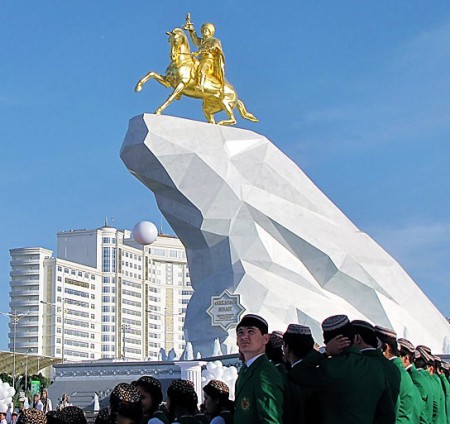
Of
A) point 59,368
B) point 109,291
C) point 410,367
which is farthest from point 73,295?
point 410,367

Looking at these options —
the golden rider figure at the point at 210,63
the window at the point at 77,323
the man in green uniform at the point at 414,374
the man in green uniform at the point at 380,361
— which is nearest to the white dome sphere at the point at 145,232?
the golden rider figure at the point at 210,63

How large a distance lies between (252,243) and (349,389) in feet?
67.9

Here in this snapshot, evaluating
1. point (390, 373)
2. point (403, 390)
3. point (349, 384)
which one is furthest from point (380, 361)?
point (403, 390)

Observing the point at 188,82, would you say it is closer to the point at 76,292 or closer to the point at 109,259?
the point at 76,292

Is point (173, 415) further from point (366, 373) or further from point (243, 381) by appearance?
point (366, 373)

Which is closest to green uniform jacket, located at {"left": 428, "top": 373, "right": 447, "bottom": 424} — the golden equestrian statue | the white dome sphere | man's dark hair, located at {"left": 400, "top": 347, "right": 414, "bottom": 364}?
man's dark hair, located at {"left": 400, "top": 347, "right": 414, "bottom": 364}

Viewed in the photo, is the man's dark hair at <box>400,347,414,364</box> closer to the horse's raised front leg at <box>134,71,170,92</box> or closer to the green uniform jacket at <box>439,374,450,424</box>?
the green uniform jacket at <box>439,374,450,424</box>

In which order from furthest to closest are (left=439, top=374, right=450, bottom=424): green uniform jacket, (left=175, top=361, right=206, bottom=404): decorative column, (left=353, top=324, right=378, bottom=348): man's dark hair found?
(left=175, top=361, right=206, bottom=404): decorative column < (left=439, top=374, right=450, bottom=424): green uniform jacket < (left=353, top=324, right=378, bottom=348): man's dark hair

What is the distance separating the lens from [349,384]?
5.00 m

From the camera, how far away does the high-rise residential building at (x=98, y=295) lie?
8375 cm

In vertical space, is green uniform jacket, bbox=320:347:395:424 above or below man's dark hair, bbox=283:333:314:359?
below

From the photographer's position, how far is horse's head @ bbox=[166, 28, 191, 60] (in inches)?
1091

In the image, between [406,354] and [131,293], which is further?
[131,293]

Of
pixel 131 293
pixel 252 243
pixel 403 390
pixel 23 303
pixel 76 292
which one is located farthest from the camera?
pixel 131 293
